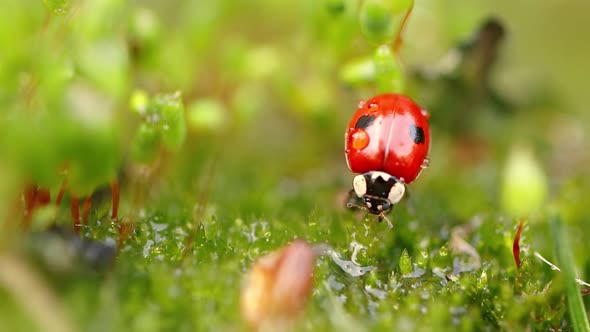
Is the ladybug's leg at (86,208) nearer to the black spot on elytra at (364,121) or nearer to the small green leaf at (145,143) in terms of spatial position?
the small green leaf at (145,143)

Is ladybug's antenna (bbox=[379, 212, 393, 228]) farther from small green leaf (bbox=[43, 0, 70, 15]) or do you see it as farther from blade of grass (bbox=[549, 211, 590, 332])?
small green leaf (bbox=[43, 0, 70, 15])

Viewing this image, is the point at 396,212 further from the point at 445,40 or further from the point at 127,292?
the point at 445,40

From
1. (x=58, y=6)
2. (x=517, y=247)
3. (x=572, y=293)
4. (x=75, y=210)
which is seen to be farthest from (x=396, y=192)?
(x=58, y=6)

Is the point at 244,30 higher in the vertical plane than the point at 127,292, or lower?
higher

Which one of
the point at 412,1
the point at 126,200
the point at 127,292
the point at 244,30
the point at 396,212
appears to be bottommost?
the point at 127,292

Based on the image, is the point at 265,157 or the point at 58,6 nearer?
the point at 58,6

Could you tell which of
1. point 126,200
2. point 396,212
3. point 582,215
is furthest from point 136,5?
point 582,215

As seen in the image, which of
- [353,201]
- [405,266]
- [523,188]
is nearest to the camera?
[523,188]

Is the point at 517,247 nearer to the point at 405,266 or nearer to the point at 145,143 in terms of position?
the point at 405,266

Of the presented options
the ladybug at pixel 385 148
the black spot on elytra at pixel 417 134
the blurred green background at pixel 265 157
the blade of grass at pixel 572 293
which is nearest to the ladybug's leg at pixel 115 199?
the blurred green background at pixel 265 157
